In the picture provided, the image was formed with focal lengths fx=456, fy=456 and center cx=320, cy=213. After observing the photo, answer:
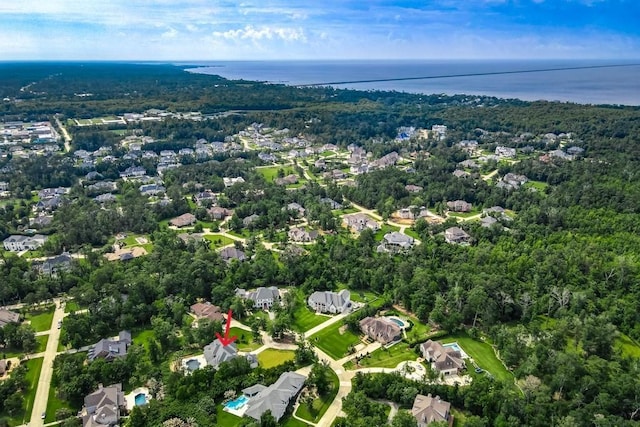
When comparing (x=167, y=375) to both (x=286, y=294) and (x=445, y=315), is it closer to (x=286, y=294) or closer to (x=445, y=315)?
(x=286, y=294)

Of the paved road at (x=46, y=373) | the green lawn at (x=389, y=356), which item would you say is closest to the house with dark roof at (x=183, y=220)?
the paved road at (x=46, y=373)

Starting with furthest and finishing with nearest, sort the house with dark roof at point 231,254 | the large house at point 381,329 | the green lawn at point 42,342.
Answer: the house with dark roof at point 231,254 < the large house at point 381,329 < the green lawn at point 42,342

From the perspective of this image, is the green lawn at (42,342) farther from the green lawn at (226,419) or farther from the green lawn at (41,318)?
the green lawn at (226,419)

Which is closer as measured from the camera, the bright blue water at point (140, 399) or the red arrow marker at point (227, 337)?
the bright blue water at point (140, 399)

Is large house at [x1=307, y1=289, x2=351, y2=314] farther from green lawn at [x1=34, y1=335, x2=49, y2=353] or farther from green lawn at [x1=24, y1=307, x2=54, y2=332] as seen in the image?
green lawn at [x1=24, y1=307, x2=54, y2=332]

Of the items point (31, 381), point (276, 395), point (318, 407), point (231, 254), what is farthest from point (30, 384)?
point (231, 254)
